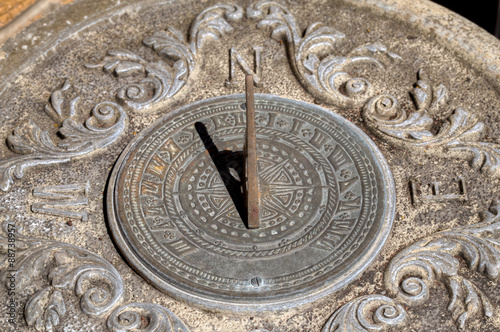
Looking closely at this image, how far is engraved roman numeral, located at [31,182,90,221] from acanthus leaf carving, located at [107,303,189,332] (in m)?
0.63

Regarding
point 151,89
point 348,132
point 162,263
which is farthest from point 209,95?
point 162,263

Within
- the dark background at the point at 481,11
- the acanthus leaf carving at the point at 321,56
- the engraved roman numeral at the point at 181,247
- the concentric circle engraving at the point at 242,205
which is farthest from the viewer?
the dark background at the point at 481,11

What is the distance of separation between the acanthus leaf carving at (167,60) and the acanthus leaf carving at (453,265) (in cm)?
178

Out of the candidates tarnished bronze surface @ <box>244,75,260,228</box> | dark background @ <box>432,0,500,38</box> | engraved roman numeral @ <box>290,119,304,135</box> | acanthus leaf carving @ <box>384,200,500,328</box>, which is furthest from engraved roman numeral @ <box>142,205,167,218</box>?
dark background @ <box>432,0,500,38</box>

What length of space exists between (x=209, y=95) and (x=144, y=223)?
3.48ft

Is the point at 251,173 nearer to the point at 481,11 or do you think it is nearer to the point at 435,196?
the point at 435,196

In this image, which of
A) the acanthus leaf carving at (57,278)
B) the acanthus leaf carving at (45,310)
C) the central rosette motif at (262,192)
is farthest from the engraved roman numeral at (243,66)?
the acanthus leaf carving at (45,310)

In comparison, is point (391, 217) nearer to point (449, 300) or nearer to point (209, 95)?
point (449, 300)

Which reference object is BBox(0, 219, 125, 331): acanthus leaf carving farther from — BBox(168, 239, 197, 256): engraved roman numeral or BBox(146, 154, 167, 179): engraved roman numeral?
BBox(146, 154, 167, 179): engraved roman numeral

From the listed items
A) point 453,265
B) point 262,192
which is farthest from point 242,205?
point 453,265

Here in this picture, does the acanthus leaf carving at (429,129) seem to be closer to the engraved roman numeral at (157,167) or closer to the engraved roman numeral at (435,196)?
the engraved roman numeral at (435,196)

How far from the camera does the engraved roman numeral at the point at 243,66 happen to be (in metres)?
4.49

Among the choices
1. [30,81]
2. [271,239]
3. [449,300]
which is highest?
[30,81]

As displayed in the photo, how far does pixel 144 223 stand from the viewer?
12.3 feet
